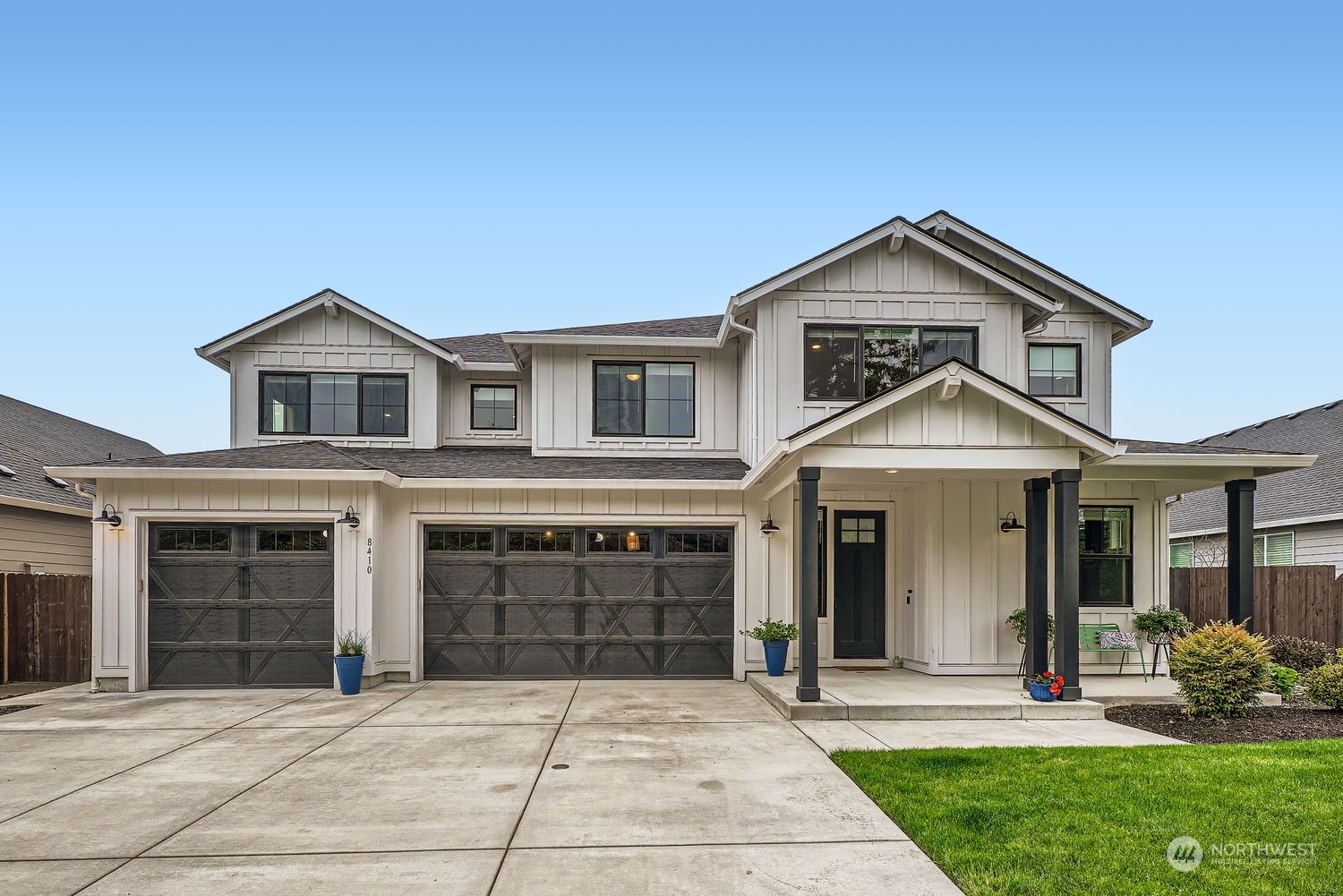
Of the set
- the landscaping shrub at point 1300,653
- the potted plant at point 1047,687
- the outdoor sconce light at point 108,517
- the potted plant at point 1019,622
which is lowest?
the landscaping shrub at point 1300,653

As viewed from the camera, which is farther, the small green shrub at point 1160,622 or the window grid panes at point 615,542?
the window grid panes at point 615,542

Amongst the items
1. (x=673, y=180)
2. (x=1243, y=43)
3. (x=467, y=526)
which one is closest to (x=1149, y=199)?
(x=1243, y=43)

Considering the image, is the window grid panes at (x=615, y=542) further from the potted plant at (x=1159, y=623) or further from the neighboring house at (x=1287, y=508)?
the neighboring house at (x=1287, y=508)

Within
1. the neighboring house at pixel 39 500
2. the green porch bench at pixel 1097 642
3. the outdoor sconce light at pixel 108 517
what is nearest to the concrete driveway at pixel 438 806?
the outdoor sconce light at pixel 108 517

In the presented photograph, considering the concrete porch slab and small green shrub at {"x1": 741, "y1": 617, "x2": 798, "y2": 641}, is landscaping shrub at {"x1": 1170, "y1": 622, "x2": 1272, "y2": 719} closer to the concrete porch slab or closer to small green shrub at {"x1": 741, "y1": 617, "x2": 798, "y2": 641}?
small green shrub at {"x1": 741, "y1": 617, "x2": 798, "y2": 641}

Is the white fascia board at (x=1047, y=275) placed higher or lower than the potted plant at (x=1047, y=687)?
higher

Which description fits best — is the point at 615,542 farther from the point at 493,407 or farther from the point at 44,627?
the point at 44,627

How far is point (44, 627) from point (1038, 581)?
46.0 ft

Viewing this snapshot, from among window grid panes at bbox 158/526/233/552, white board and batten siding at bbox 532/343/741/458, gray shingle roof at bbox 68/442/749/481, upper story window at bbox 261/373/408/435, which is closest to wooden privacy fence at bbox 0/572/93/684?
window grid panes at bbox 158/526/233/552

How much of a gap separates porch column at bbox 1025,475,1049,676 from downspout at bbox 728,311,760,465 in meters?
3.53

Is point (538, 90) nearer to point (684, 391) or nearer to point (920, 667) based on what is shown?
point (684, 391)

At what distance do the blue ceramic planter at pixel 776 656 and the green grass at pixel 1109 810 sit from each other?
3.73m

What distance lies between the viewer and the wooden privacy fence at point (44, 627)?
1145 cm

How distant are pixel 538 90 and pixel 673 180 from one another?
9.74 meters
